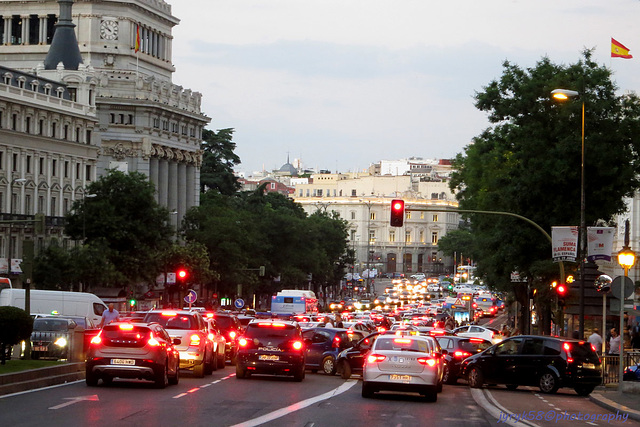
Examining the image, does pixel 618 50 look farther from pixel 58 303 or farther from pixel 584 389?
pixel 58 303

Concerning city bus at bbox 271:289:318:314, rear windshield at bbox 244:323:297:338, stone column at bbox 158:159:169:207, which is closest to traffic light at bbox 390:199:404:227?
rear windshield at bbox 244:323:297:338

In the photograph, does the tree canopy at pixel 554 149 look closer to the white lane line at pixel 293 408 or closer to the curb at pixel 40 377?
the white lane line at pixel 293 408

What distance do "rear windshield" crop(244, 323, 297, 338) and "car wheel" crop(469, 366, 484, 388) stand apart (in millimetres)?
5258

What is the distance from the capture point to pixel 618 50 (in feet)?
164

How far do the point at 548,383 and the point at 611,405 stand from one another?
628 centimetres

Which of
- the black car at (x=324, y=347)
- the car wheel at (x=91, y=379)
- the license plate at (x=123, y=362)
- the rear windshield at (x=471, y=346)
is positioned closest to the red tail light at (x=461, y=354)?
the rear windshield at (x=471, y=346)

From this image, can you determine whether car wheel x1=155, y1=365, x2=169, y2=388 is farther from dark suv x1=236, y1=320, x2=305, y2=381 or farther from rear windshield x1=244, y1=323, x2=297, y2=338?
rear windshield x1=244, y1=323, x2=297, y2=338

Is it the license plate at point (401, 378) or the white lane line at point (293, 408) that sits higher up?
the license plate at point (401, 378)

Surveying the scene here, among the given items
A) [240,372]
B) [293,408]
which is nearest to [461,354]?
[240,372]

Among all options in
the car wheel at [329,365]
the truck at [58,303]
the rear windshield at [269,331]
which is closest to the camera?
the rear windshield at [269,331]

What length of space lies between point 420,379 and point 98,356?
7163 millimetres

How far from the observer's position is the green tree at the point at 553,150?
5756cm

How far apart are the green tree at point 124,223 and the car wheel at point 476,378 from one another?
47196 mm

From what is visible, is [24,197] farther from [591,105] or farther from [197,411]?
[197,411]
